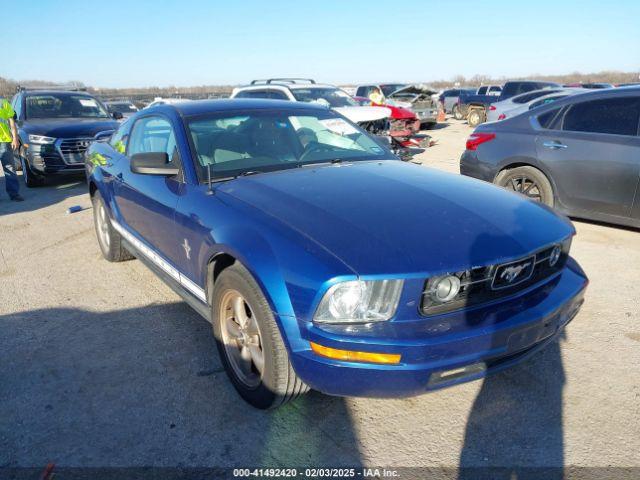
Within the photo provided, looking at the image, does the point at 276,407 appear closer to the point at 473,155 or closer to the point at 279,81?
the point at 473,155

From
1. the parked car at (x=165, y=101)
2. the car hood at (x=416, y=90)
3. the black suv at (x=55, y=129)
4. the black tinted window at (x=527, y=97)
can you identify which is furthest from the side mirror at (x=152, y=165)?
the car hood at (x=416, y=90)

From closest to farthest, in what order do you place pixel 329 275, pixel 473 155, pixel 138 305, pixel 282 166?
pixel 329 275, pixel 282 166, pixel 138 305, pixel 473 155

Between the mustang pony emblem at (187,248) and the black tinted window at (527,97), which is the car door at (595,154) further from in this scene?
the black tinted window at (527,97)

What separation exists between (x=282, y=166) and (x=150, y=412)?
1708 mm

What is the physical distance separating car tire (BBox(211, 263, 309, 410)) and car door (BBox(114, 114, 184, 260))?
0.73m

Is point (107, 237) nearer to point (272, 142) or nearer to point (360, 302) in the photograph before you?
point (272, 142)

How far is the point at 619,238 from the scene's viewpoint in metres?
5.19

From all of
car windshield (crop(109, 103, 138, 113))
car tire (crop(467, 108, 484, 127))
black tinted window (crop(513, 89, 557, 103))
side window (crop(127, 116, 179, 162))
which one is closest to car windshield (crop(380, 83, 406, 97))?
car tire (crop(467, 108, 484, 127))

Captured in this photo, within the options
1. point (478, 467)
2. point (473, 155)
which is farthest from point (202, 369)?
point (473, 155)

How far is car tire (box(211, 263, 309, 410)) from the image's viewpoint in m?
2.24

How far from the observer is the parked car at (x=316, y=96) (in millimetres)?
10211

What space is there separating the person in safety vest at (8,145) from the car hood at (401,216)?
6.80 m

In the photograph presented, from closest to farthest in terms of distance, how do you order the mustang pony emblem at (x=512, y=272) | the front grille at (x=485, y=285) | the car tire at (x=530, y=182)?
the front grille at (x=485, y=285), the mustang pony emblem at (x=512, y=272), the car tire at (x=530, y=182)

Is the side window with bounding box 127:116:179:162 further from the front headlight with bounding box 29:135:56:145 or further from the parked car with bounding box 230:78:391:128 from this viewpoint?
the parked car with bounding box 230:78:391:128
